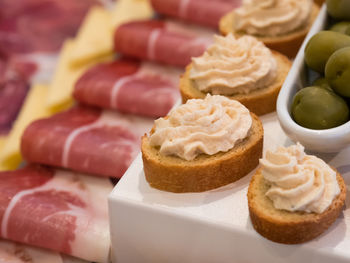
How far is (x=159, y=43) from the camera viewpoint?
2.64m

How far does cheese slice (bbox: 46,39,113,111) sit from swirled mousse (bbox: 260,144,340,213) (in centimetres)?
139

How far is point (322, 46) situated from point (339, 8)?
0.33 m

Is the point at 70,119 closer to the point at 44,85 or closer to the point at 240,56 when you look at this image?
the point at 44,85

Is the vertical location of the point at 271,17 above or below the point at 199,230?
above

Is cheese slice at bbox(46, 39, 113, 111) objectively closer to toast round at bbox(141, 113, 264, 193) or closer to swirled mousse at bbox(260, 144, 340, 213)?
toast round at bbox(141, 113, 264, 193)

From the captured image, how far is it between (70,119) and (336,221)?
1318mm

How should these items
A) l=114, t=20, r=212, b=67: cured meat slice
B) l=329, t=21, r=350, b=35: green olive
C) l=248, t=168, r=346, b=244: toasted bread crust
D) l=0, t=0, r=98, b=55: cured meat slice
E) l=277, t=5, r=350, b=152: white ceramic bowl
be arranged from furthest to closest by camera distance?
l=0, t=0, r=98, b=55: cured meat slice < l=114, t=20, r=212, b=67: cured meat slice < l=329, t=21, r=350, b=35: green olive < l=277, t=5, r=350, b=152: white ceramic bowl < l=248, t=168, r=346, b=244: toasted bread crust

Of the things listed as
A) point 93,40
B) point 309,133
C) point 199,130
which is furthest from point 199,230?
point 93,40

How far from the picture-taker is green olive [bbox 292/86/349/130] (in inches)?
64.1

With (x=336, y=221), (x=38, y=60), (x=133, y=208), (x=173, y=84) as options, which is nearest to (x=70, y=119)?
(x=173, y=84)

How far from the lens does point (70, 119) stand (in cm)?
244

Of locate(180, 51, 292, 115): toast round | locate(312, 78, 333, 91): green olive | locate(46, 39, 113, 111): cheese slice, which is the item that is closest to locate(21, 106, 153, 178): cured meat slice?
locate(46, 39, 113, 111): cheese slice

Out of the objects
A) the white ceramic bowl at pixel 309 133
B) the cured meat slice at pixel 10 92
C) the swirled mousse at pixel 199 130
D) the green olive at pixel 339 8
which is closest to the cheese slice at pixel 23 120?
the cured meat slice at pixel 10 92

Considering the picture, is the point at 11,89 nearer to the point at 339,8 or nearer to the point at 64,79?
the point at 64,79
